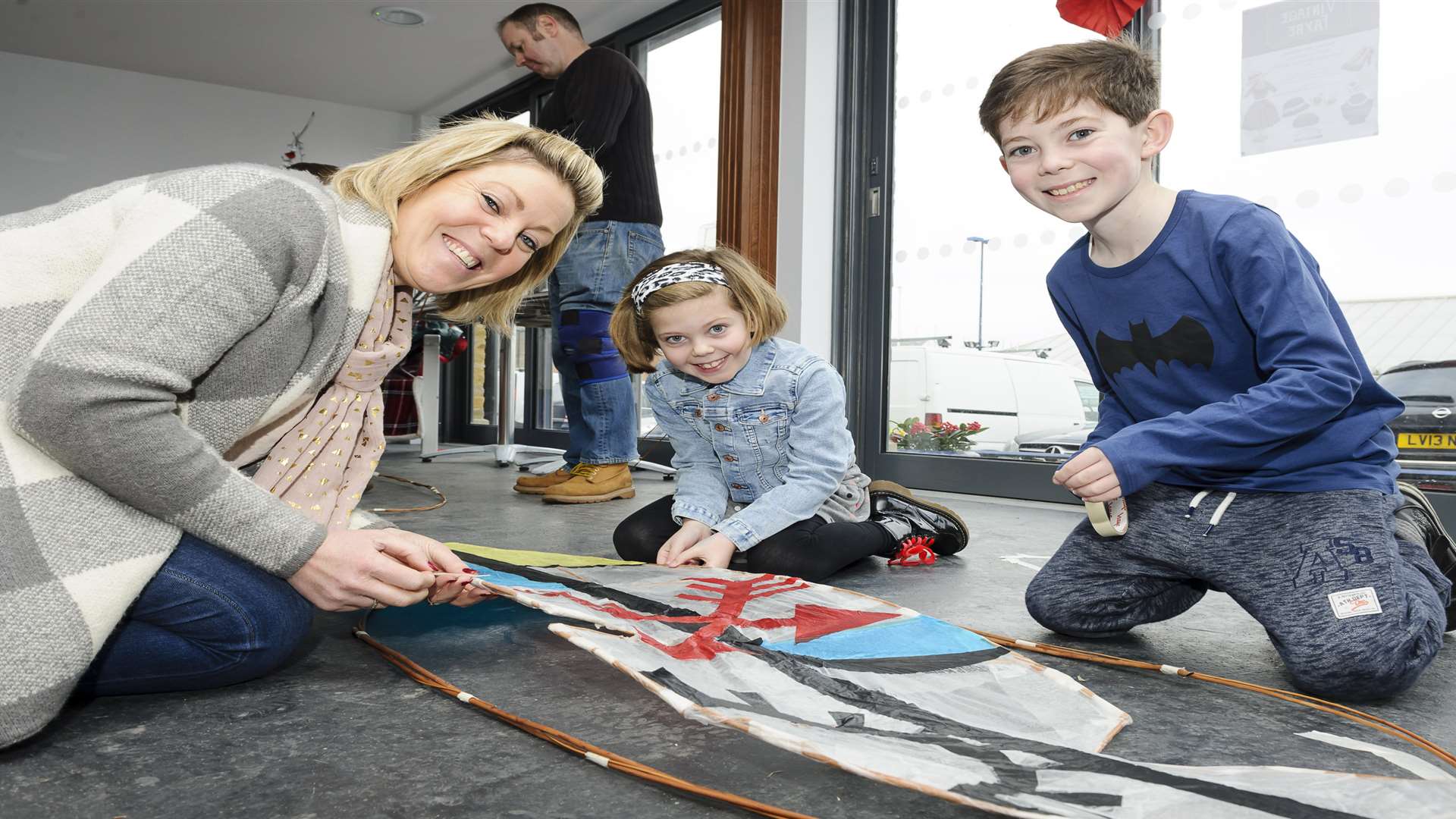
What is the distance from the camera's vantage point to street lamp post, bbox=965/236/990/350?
317 cm

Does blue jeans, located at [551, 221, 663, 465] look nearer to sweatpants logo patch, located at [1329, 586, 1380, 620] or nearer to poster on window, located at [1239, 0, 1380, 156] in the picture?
poster on window, located at [1239, 0, 1380, 156]

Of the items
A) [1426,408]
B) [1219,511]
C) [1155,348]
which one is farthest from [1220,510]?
[1426,408]

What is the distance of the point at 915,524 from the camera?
1.89 m

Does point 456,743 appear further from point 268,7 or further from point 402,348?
point 268,7

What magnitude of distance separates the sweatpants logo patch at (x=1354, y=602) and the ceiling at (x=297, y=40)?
4085 mm

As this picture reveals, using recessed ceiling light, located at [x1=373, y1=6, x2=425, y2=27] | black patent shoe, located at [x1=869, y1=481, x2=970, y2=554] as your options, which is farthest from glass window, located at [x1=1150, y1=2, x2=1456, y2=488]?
recessed ceiling light, located at [x1=373, y1=6, x2=425, y2=27]

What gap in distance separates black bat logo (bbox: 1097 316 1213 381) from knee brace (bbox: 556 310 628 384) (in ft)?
5.48

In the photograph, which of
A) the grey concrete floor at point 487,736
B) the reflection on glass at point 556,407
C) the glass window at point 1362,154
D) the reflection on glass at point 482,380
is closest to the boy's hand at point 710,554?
the grey concrete floor at point 487,736

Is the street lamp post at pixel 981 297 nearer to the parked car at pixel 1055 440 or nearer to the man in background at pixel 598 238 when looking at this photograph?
the parked car at pixel 1055 440

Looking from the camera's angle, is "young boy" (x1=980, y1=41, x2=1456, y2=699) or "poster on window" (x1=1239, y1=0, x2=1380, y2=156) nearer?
"young boy" (x1=980, y1=41, x2=1456, y2=699)

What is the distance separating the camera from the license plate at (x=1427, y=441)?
2207 mm

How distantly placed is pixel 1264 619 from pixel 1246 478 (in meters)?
0.17

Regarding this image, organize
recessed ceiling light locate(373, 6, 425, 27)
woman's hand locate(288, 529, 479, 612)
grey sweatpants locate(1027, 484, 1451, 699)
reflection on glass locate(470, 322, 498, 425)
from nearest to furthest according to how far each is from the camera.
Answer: woman's hand locate(288, 529, 479, 612)
grey sweatpants locate(1027, 484, 1451, 699)
recessed ceiling light locate(373, 6, 425, 27)
reflection on glass locate(470, 322, 498, 425)

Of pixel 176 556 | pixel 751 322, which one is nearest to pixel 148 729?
pixel 176 556
